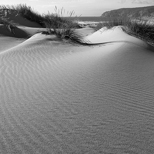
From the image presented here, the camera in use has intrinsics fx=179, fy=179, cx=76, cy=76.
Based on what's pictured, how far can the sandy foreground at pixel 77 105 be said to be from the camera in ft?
4.22

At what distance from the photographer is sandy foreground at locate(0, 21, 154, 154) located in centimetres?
129

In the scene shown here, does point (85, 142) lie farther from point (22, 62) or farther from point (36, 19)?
point (36, 19)

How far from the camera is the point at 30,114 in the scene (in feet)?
5.41

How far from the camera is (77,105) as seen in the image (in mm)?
Answer: 1817

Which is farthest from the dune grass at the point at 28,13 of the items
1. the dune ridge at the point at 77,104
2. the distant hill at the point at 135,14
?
the dune ridge at the point at 77,104

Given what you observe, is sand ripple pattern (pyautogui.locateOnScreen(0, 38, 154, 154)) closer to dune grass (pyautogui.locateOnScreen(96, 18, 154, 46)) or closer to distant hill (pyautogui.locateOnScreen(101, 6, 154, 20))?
dune grass (pyautogui.locateOnScreen(96, 18, 154, 46))

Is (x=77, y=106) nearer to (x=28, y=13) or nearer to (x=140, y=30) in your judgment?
(x=140, y=30)

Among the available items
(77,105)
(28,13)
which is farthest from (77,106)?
(28,13)

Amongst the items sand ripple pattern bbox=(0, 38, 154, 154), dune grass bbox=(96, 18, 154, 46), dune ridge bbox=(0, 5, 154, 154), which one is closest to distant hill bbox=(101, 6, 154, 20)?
dune grass bbox=(96, 18, 154, 46)

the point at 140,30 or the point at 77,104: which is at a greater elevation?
the point at 140,30

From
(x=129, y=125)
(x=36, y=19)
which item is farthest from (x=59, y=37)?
(x=36, y=19)

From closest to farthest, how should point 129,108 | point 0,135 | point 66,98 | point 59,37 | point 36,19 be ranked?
point 0,135
point 129,108
point 66,98
point 59,37
point 36,19

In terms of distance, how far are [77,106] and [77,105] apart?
2cm

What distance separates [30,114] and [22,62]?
193 cm
